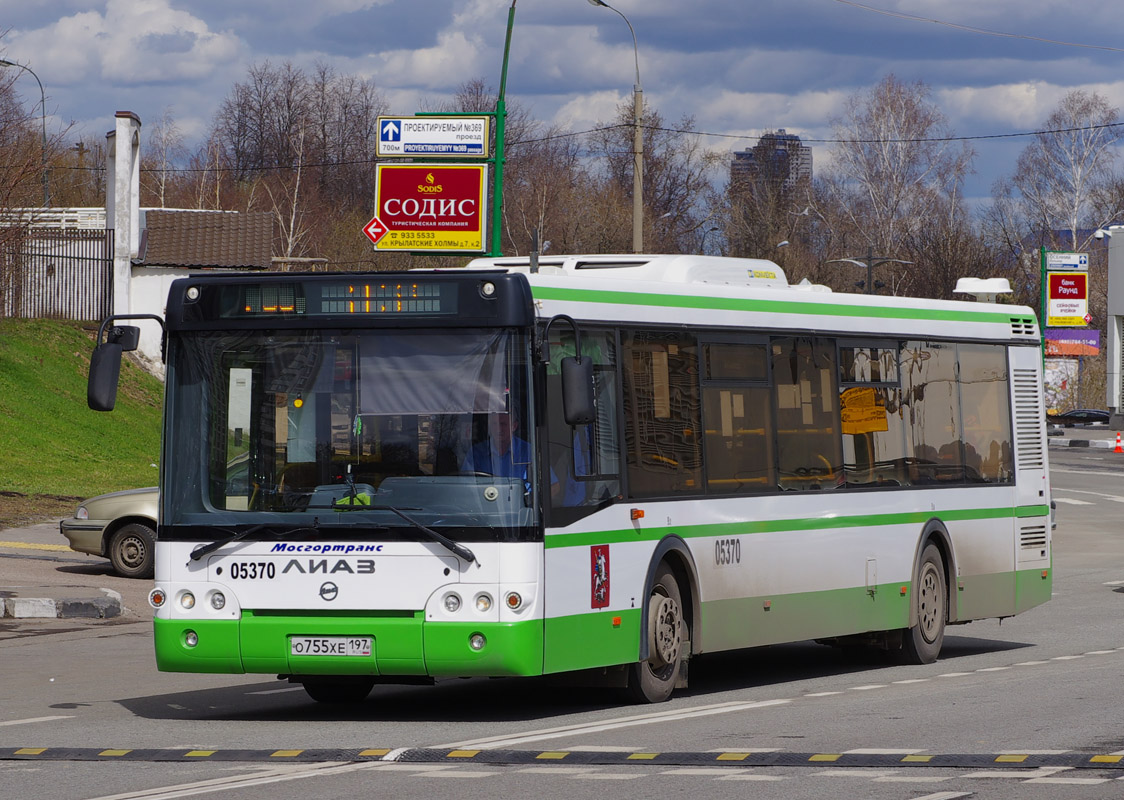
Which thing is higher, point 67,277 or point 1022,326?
point 67,277

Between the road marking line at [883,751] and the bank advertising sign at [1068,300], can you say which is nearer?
the road marking line at [883,751]

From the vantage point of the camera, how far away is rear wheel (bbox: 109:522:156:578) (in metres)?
20.7

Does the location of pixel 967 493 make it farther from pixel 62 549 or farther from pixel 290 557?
pixel 62 549

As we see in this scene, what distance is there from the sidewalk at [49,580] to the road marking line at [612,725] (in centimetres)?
865

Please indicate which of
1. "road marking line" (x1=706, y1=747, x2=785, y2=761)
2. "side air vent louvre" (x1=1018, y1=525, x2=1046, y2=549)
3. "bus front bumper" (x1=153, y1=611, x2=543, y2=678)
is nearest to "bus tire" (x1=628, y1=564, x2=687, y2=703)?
"bus front bumper" (x1=153, y1=611, x2=543, y2=678)

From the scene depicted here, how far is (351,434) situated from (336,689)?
7.37 ft

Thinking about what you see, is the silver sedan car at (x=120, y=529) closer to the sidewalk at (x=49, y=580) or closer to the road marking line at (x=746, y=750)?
the sidewalk at (x=49, y=580)

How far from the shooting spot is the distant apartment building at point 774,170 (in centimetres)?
11012

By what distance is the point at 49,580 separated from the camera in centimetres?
2031

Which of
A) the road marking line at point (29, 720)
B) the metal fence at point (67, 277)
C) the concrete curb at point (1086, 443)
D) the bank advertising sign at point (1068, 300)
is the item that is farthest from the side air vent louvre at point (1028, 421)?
the bank advertising sign at point (1068, 300)

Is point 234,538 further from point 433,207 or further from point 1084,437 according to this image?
point 1084,437

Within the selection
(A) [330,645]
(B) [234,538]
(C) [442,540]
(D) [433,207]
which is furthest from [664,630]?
(D) [433,207]

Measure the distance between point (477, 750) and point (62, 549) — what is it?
623 inches

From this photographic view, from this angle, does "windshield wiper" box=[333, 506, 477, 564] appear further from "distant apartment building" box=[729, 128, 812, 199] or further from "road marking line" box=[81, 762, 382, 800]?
"distant apartment building" box=[729, 128, 812, 199]
